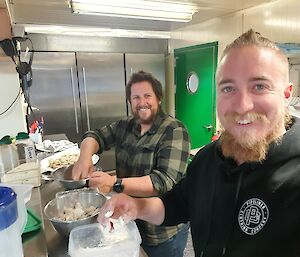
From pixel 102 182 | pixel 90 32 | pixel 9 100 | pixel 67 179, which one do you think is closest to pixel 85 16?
pixel 90 32

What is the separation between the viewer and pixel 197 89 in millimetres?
3605

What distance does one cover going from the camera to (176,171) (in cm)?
133

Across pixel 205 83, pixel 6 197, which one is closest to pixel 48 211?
pixel 6 197

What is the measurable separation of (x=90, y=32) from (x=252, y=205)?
11.8 feet

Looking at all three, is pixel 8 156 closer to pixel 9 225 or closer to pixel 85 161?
pixel 85 161

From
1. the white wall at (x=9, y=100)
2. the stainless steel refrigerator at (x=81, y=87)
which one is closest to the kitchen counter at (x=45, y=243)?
the white wall at (x=9, y=100)

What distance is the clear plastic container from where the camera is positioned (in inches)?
23.5

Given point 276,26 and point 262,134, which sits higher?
point 276,26

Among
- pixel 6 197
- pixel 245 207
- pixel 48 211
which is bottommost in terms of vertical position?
pixel 48 211

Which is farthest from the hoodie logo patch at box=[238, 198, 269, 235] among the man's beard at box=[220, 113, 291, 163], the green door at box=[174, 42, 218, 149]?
the green door at box=[174, 42, 218, 149]

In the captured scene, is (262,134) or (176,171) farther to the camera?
(176,171)

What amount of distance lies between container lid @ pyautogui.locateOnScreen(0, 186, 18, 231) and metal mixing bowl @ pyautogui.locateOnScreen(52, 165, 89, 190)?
712 mm

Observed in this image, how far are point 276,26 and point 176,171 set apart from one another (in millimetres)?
1888

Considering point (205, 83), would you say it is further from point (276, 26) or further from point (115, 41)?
point (115, 41)
